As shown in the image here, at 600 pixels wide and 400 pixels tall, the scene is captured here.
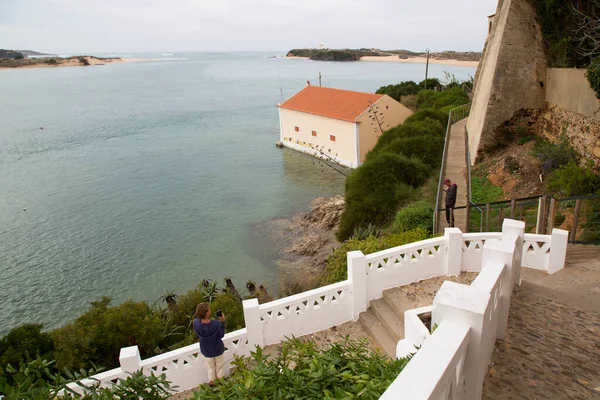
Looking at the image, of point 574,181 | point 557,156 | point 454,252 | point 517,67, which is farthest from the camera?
point 517,67

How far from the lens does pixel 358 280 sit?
8.26 meters

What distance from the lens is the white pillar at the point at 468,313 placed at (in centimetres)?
349

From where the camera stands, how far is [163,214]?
2695cm

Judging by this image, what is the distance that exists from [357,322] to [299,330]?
1.14 m

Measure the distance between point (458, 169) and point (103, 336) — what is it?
1639 centimetres

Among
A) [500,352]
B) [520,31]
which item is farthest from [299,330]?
[520,31]

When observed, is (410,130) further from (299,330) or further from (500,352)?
(500,352)

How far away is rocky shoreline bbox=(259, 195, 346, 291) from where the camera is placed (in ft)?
63.1

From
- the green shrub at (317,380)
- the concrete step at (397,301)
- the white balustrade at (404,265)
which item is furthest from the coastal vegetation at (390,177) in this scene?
the green shrub at (317,380)

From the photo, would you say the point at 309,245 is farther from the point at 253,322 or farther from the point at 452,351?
the point at 452,351

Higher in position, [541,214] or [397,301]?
[541,214]

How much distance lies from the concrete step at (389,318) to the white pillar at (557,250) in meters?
3.08

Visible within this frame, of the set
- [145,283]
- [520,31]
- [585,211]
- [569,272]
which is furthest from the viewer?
[145,283]

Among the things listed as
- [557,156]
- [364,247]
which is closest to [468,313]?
[364,247]
